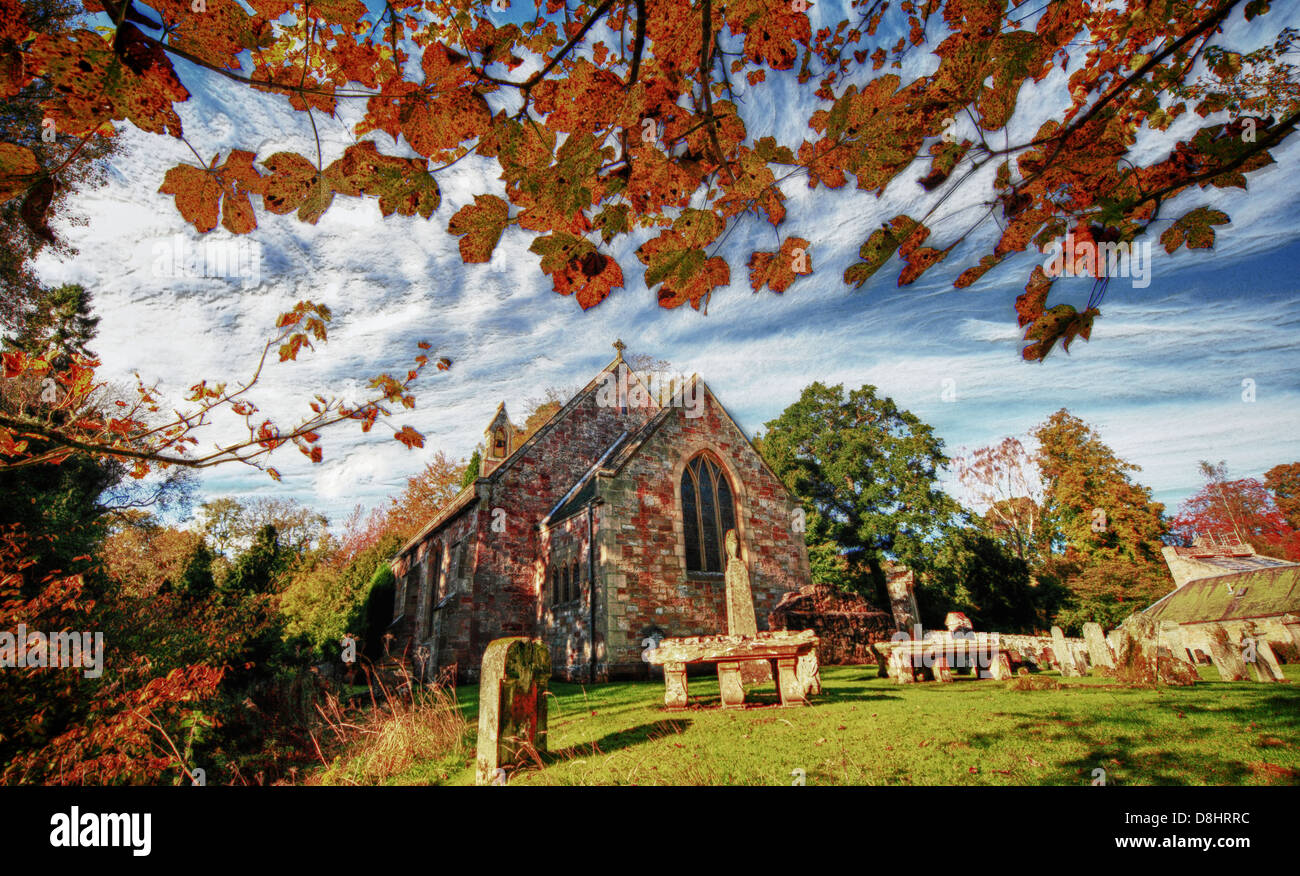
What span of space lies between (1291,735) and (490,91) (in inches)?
344

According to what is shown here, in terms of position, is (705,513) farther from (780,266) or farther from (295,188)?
(295,188)

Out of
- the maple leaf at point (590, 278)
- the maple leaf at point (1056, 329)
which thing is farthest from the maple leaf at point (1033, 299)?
the maple leaf at point (590, 278)

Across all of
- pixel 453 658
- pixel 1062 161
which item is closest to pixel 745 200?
pixel 1062 161

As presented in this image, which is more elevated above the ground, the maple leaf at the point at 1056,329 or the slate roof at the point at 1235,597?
the maple leaf at the point at 1056,329

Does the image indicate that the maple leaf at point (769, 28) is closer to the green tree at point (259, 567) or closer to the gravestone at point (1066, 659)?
the gravestone at point (1066, 659)

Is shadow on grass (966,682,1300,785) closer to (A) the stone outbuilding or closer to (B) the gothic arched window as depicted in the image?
(B) the gothic arched window

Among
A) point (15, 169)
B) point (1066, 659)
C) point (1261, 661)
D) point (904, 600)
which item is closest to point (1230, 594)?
point (904, 600)

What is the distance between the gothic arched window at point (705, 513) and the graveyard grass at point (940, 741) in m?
6.95

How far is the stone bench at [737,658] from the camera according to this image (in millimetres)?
8648

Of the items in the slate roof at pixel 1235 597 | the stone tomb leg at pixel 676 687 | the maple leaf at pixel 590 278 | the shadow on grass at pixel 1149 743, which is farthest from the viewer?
the slate roof at pixel 1235 597

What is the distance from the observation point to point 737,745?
5.99 metres

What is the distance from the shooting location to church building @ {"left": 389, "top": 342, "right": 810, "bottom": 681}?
14547 millimetres

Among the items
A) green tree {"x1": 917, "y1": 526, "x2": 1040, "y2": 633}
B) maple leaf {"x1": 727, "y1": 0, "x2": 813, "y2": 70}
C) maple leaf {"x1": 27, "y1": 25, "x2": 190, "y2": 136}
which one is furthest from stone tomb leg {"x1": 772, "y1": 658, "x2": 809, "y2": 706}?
green tree {"x1": 917, "y1": 526, "x2": 1040, "y2": 633}
